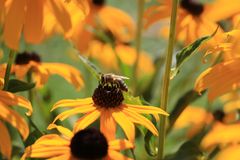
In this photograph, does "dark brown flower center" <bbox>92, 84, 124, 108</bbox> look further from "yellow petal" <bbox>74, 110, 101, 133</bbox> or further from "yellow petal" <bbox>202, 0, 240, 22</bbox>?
"yellow petal" <bbox>202, 0, 240, 22</bbox>

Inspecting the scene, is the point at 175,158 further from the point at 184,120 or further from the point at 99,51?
the point at 99,51

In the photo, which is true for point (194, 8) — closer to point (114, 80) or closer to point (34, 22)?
point (114, 80)

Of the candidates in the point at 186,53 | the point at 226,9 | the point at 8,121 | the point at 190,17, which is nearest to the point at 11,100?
the point at 8,121

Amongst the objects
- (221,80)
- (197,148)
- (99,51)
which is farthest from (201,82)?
(99,51)

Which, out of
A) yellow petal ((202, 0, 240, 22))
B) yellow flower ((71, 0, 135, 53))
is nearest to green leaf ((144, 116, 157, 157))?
yellow petal ((202, 0, 240, 22))

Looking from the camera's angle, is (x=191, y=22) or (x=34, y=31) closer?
(x=34, y=31)

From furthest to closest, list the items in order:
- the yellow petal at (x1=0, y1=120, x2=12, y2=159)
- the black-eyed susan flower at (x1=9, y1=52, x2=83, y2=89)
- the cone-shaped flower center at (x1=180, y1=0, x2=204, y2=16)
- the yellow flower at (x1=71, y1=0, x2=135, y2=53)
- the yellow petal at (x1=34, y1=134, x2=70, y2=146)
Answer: the yellow flower at (x1=71, y1=0, x2=135, y2=53), the cone-shaped flower center at (x1=180, y1=0, x2=204, y2=16), the black-eyed susan flower at (x1=9, y1=52, x2=83, y2=89), the yellow petal at (x1=34, y1=134, x2=70, y2=146), the yellow petal at (x1=0, y1=120, x2=12, y2=159)

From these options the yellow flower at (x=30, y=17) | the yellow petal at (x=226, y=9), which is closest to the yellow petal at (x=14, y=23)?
the yellow flower at (x=30, y=17)
